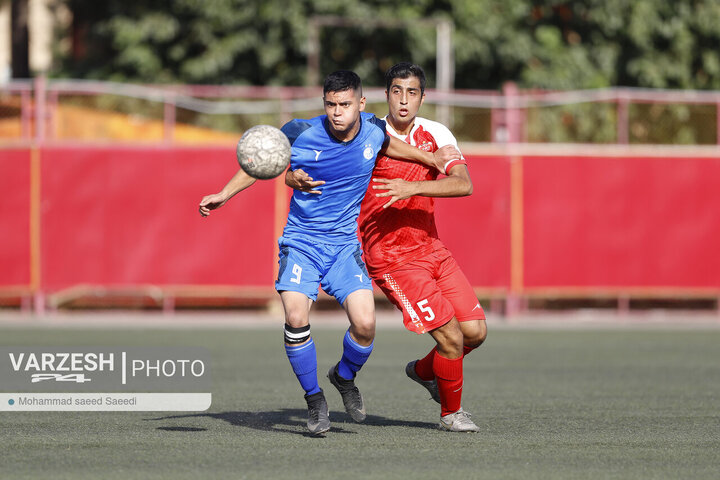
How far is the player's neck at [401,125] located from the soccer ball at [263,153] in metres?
1.01

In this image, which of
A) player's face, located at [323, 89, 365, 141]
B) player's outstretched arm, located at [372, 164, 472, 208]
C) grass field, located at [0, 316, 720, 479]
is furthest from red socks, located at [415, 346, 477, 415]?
player's face, located at [323, 89, 365, 141]

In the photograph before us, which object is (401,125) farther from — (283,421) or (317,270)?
(283,421)

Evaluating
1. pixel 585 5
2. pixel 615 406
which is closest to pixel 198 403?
pixel 615 406

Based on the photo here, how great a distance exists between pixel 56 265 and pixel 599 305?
857cm

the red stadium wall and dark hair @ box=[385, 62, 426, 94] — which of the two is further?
the red stadium wall

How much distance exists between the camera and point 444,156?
8.11 m

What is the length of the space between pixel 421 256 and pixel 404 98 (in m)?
1.07

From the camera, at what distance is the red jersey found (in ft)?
27.0

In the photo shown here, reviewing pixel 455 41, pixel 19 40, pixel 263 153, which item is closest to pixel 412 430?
pixel 263 153

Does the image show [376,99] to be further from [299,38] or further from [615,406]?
[615,406]

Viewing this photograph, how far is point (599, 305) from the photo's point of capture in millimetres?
19672

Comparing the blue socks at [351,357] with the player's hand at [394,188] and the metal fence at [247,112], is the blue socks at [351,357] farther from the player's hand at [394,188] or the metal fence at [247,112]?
the metal fence at [247,112]

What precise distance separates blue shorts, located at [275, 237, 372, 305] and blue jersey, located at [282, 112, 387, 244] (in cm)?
7

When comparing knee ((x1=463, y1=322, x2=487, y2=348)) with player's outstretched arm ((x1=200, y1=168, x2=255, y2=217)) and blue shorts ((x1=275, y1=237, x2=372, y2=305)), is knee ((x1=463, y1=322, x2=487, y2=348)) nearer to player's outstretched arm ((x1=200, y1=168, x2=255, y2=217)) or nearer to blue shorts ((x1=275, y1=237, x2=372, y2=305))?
blue shorts ((x1=275, y1=237, x2=372, y2=305))
